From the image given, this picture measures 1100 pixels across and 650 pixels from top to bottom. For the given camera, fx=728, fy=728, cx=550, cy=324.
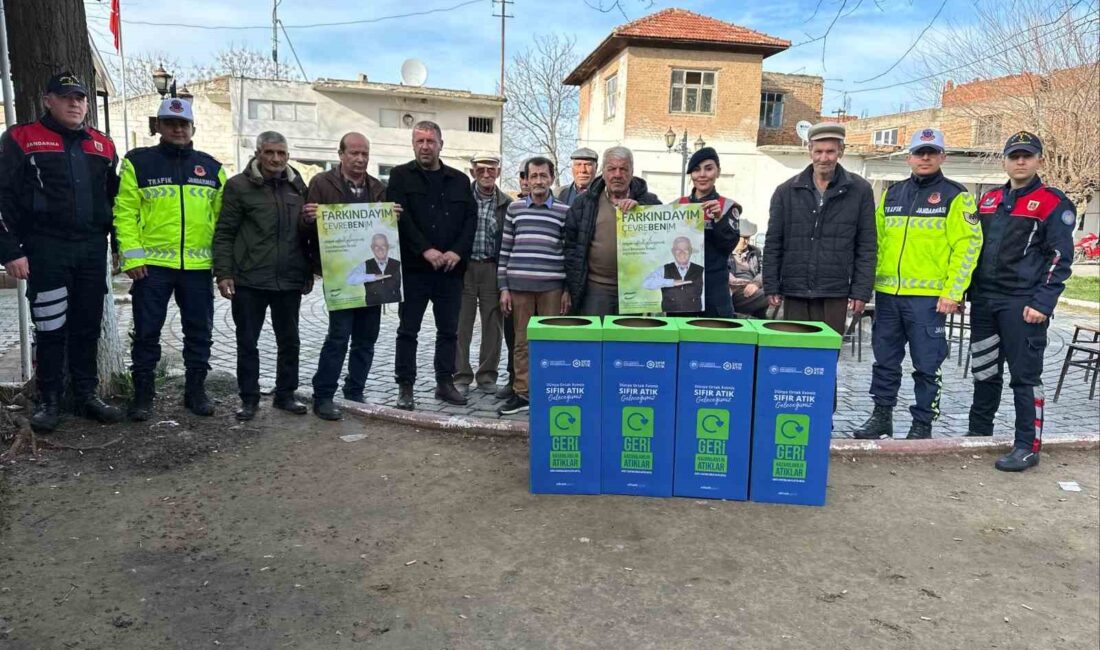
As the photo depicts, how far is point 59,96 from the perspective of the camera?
443 centimetres

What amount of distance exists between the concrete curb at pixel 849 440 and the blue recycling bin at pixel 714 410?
1099 millimetres

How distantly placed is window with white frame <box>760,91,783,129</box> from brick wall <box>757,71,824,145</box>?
144 mm

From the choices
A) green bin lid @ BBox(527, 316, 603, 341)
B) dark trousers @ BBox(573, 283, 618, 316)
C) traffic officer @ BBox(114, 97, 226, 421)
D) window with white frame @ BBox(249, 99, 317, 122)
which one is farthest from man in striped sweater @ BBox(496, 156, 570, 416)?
window with white frame @ BBox(249, 99, 317, 122)

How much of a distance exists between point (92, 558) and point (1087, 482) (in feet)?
17.8

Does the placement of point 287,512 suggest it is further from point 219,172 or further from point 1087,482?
point 1087,482

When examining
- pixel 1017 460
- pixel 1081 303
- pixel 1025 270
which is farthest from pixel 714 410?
pixel 1081 303

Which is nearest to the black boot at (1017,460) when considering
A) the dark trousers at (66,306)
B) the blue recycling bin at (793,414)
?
the blue recycling bin at (793,414)

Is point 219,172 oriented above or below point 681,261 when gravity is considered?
above

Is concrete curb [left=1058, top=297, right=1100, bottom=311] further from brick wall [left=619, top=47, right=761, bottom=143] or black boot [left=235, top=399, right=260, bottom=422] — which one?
brick wall [left=619, top=47, right=761, bottom=143]

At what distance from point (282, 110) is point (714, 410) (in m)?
32.0

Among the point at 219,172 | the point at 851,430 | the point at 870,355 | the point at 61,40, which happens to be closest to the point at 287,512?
the point at 219,172

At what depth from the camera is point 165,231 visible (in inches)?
187

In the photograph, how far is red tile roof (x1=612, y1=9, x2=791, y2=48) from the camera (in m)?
27.8

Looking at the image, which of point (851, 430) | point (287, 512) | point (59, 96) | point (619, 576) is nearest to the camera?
point (619, 576)
